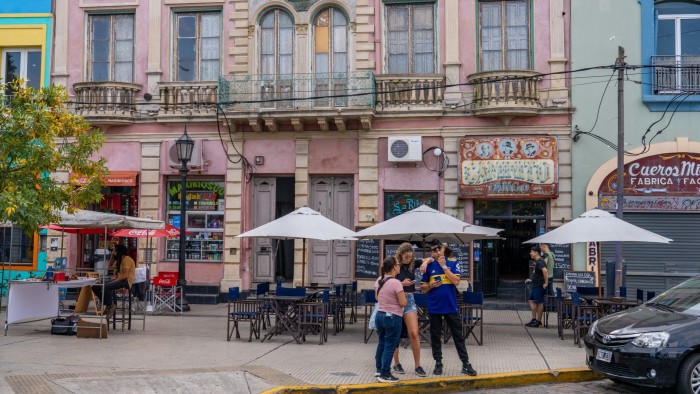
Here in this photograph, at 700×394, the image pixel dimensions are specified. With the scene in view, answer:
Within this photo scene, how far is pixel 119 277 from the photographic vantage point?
1492cm

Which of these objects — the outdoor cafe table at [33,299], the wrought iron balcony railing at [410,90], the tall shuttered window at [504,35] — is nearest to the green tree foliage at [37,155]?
the outdoor cafe table at [33,299]

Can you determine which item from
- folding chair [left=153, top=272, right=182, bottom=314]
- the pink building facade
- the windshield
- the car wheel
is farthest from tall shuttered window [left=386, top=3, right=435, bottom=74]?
the car wheel

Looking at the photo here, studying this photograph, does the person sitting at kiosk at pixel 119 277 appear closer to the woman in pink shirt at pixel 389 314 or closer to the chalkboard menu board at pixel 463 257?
the woman in pink shirt at pixel 389 314

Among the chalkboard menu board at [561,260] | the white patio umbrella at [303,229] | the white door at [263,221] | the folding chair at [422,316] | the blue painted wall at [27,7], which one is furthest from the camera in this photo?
the blue painted wall at [27,7]

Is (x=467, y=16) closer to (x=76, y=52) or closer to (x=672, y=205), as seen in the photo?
(x=672, y=205)

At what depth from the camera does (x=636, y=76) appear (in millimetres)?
18859

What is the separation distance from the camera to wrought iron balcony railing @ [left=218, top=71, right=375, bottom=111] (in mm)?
19703

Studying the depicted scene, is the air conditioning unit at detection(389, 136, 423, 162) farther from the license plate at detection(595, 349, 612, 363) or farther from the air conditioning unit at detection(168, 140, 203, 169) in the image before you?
the license plate at detection(595, 349, 612, 363)

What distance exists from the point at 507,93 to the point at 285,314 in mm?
8791

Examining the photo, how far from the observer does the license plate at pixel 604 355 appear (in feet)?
30.6

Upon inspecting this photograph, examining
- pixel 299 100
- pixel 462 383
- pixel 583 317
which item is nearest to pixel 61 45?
pixel 299 100

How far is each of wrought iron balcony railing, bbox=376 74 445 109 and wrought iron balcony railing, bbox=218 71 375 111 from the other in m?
0.40

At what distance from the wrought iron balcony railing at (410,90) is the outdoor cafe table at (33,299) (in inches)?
355

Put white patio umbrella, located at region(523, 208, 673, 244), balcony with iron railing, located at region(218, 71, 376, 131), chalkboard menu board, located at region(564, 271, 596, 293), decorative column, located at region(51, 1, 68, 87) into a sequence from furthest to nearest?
1. decorative column, located at region(51, 1, 68, 87)
2. balcony with iron railing, located at region(218, 71, 376, 131)
3. chalkboard menu board, located at region(564, 271, 596, 293)
4. white patio umbrella, located at region(523, 208, 673, 244)
